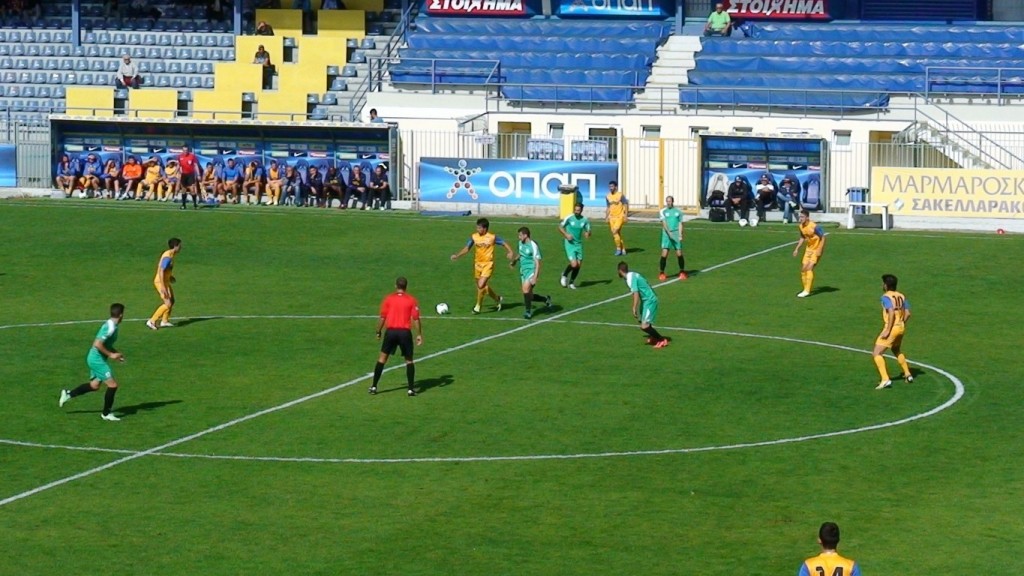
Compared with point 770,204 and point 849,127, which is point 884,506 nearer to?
point 770,204

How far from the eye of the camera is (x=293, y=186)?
5797cm

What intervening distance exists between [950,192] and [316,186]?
2078 centimetres

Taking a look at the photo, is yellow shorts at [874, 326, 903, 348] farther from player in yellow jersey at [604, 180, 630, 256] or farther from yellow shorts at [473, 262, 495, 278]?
player in yellow jersey at [604, 180, 630, 256]

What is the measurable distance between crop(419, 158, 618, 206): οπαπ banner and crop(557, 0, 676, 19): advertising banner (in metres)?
12.9

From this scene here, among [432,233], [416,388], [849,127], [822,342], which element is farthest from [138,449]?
[849,127]

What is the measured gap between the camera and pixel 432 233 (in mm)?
50125

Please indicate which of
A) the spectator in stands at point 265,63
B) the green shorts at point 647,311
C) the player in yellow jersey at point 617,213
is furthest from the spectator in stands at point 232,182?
the green shorts at point 647,311

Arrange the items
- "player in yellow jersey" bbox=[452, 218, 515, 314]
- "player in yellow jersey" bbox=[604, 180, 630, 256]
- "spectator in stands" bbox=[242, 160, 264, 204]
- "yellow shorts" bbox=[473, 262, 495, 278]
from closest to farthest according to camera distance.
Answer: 1. "player in yellow jersey" bbox=[452, 218, 515, 314]
2. "yellow shorts" bbox=[473, 262, 495, 278]
3. "player in yellow jersey" bbox=[604, 180, 630, 256]
4. "spectator in stands" bbox=[242, 160, 264, 204]

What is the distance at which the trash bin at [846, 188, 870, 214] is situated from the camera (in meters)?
51.7

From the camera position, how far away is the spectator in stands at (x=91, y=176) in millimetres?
59906

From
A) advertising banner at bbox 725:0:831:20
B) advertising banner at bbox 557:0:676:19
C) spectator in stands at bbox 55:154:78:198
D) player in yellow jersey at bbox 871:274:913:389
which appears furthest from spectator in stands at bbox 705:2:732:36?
player in yellow jersey at bbox 871:274:913:389

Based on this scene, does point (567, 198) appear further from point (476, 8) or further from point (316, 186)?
point (476, 8)

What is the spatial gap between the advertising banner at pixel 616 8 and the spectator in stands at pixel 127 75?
1683cm

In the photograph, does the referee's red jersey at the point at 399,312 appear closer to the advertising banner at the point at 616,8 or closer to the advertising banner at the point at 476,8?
the advertising banner at the point at 616,8
